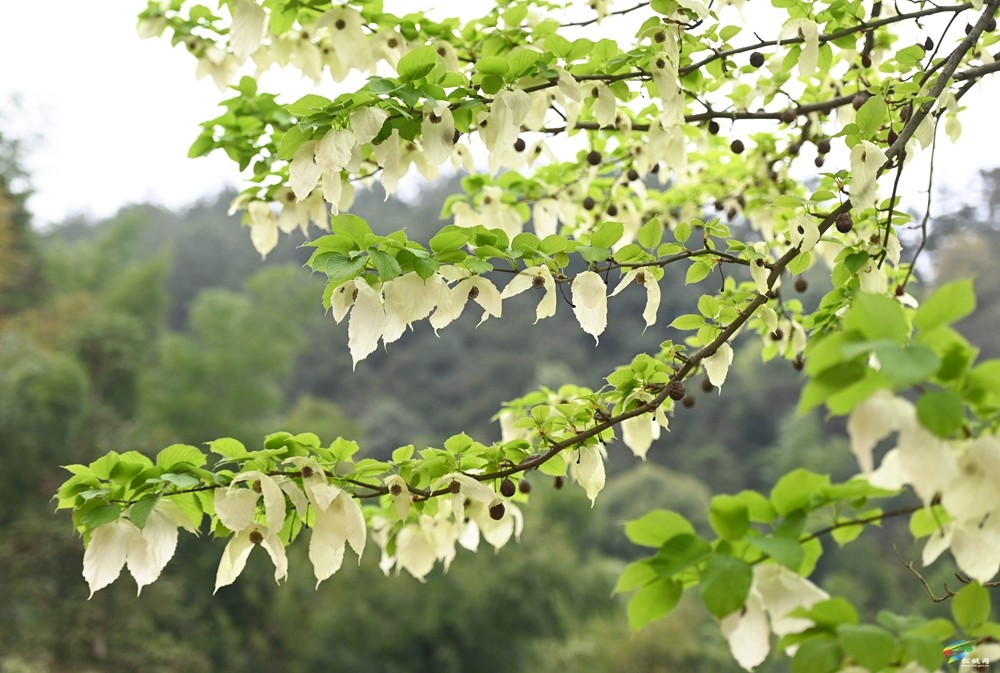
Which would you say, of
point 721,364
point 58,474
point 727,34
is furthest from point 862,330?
point 58,474

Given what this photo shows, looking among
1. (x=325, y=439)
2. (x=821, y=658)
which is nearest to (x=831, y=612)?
(x=821, y=658)

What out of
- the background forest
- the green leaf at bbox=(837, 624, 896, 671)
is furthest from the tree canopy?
the background forest

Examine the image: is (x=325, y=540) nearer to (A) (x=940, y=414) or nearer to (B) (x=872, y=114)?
(A) (x=940, y=414)

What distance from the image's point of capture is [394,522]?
1640mm

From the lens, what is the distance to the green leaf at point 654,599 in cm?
78

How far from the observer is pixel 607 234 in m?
1.22

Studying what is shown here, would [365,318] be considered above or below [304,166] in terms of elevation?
below

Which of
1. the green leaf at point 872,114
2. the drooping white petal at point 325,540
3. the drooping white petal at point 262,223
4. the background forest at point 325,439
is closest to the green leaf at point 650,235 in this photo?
the green leaf at point 872,114

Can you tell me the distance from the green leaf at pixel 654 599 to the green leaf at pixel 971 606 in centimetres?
21

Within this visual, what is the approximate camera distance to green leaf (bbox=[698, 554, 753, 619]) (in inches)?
29.1

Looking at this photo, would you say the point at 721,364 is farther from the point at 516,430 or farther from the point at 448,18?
the point at 448,18

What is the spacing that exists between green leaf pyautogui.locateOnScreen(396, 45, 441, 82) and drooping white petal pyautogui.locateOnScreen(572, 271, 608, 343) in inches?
12.3

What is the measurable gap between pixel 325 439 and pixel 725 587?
10666 millimetres

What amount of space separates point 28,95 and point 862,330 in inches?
648
